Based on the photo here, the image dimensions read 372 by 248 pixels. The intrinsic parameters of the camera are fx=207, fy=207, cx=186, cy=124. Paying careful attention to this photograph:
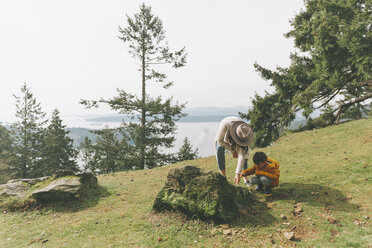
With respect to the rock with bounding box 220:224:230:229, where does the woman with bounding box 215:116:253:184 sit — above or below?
above

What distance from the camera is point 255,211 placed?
201 inches

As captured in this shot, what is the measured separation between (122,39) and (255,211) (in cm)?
2437

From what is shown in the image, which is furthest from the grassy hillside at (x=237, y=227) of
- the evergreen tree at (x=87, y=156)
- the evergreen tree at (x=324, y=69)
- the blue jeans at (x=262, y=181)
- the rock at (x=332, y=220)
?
the evergreen tree at (x=87, y=156)

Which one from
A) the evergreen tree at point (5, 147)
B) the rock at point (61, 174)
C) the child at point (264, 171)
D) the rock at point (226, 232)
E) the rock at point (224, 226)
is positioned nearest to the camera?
the rock at point (226, 232)

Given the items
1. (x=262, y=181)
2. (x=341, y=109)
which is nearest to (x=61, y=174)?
(x=262, y=181)

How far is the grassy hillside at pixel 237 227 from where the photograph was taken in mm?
4141

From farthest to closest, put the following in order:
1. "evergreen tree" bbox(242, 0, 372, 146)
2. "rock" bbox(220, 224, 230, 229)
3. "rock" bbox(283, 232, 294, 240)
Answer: "evergreen tree" bbox(242, 0, 372, 146) < "rock" bbox(220, 224, 230, 229) < "rock" bbox(283, 232, 294, 240)

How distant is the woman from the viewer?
5.48m

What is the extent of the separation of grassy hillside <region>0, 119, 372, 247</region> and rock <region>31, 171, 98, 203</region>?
1.23 ft

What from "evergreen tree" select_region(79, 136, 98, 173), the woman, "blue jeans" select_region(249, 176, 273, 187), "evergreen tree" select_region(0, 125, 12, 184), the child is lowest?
"evergreen tree" select_region(79, 136, 98, 173)

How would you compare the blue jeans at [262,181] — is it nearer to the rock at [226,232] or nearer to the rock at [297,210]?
the rock at [297,210]

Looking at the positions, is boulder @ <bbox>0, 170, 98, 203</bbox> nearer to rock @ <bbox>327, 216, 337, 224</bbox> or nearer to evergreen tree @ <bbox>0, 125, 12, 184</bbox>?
rock @ <bbox>327, 216, 337, 224</bbox>

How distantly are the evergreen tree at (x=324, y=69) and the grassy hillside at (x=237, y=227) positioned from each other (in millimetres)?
6565

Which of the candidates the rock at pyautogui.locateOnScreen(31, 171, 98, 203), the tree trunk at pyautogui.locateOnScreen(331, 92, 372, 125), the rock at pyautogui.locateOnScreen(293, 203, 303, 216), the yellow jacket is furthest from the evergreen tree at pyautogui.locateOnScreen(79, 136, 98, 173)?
the rock at pyautogui.locateOnScreen(293, 203, 303, 216)
